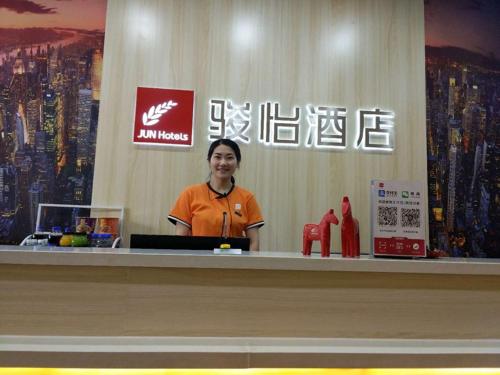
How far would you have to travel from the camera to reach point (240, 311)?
44.1 inches

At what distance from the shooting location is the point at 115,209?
3066mm

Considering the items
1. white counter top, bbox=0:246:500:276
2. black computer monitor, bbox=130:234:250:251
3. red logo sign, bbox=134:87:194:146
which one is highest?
red logo sign, bbox=134:87:194:146

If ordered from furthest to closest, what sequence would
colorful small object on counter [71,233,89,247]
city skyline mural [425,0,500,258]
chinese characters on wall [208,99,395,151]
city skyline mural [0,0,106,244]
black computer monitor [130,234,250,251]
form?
city skyline mural [425,0,500,258], chinese characters on wall [208,99,395,151], city skyline mural [0,0,106,244], colorful small object on counter [71,233,89,247], black computer monitor [130,234,250,251]

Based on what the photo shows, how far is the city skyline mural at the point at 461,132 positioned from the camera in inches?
133

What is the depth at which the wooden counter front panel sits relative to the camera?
107 centimetres

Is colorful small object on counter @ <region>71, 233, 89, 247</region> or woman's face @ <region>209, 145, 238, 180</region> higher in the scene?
woman's face @ <region>209, 145, 238, 180</region>

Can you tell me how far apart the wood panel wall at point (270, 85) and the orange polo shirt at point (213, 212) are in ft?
2.02

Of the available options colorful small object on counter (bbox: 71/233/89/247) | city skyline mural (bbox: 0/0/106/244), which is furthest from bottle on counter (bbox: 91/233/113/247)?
city skyline mural (bbox: 0/0/106/244)

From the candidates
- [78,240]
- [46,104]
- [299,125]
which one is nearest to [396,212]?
[78,240]

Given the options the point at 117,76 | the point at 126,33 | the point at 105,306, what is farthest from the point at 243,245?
the point at 126,33

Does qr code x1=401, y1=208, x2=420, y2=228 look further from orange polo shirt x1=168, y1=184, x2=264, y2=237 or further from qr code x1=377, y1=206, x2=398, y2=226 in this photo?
orange polo shirt x1=168, y1=184, x2=264, y2=237

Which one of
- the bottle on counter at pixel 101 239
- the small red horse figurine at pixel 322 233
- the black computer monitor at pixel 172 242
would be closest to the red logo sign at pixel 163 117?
the bottle on counter at pixel 101 239

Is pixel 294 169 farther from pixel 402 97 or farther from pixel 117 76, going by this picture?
pixel 117 76

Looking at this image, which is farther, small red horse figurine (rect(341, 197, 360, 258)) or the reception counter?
small red horse figurine (rect(341, 197, 360, 258))
